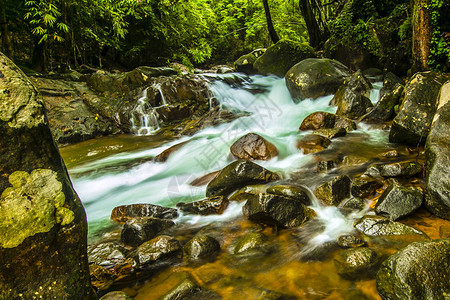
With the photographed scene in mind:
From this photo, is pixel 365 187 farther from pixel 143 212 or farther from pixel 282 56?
pixel 282 56

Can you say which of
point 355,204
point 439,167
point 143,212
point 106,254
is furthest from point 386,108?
point 106,254

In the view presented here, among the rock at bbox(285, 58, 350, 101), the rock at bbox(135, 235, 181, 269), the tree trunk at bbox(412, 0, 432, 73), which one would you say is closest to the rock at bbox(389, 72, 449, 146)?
the tree trunk at bbox(412, 0, 432, 73)

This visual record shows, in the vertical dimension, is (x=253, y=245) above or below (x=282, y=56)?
below

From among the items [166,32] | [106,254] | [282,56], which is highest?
[166,32]

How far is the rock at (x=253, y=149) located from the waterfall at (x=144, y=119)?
4681 mm

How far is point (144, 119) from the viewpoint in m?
10.2

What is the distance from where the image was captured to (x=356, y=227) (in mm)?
3420

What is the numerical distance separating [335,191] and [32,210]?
3840mm

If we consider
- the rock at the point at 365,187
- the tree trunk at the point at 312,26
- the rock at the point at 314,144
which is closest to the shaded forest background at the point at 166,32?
the tree trunk at the point at 312,26

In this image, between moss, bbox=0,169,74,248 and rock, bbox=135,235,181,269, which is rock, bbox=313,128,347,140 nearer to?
rock, bbox=135,235,181,269

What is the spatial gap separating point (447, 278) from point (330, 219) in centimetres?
173

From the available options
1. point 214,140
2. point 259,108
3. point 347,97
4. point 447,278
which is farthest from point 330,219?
point 259,108

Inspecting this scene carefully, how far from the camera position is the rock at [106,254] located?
3209mm

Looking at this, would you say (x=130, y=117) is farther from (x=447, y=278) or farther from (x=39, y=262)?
(x=447, y=278)
